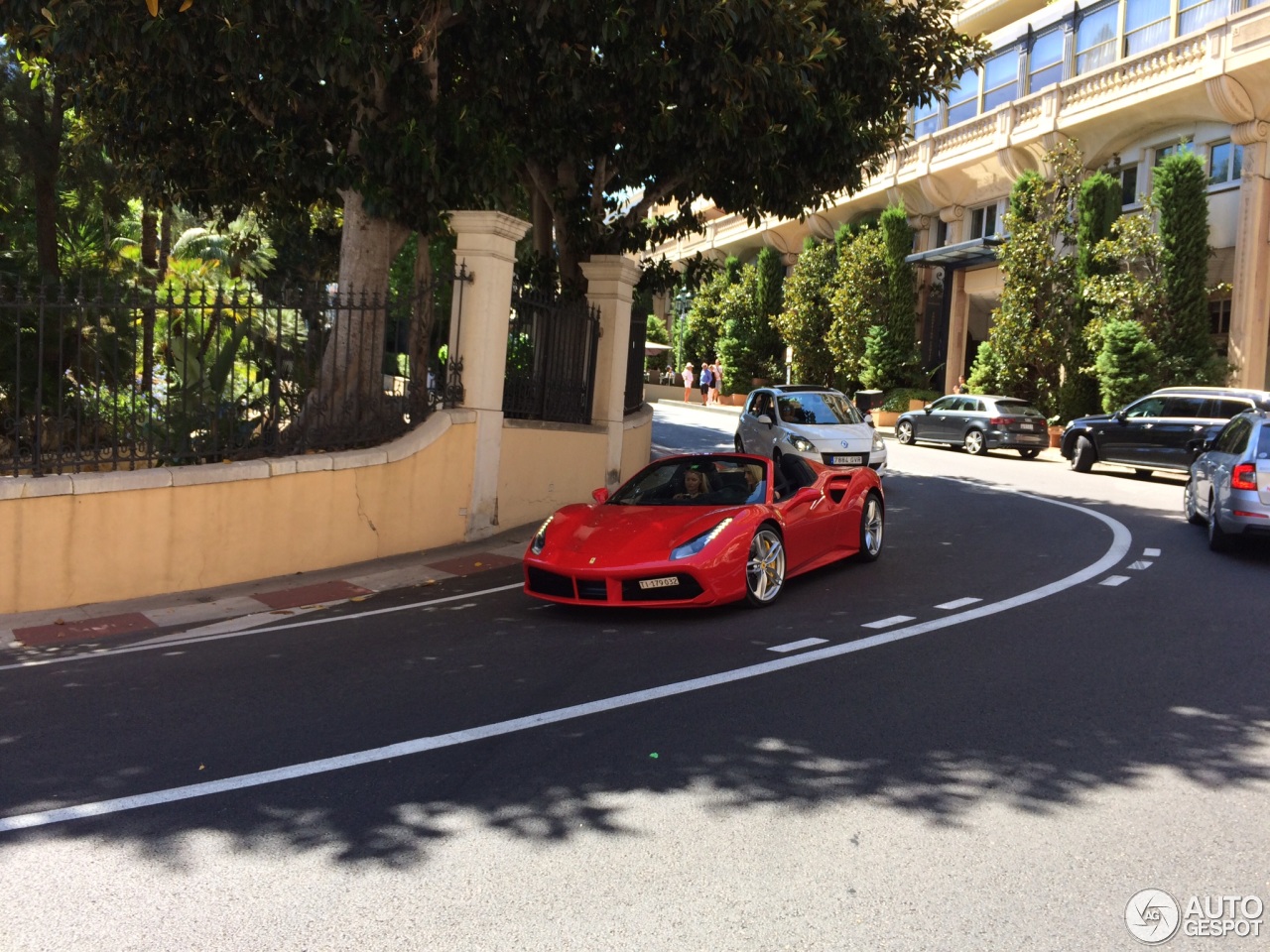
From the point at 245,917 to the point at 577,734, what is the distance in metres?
2.02

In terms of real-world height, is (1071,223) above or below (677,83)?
above

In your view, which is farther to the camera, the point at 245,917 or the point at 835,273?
the point at 835,273

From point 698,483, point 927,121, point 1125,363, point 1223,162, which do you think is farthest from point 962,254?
point 698,483

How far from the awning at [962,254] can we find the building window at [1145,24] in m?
5.76

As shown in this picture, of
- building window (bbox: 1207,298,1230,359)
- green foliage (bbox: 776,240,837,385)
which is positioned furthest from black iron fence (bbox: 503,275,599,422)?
green foliage (bbox: 776,240,837,385)

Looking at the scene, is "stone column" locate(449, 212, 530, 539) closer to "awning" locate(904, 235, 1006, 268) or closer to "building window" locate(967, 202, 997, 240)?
"awning" locate(904, 235, 1006, 268)

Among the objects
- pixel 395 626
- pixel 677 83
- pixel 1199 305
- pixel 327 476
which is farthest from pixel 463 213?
pixel 1199 305

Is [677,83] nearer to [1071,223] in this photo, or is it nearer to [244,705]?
[244,705]

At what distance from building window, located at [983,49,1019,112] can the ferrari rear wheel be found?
26.5m

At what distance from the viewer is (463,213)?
11609 millimetres

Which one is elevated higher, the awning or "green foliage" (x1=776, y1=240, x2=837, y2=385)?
the awning

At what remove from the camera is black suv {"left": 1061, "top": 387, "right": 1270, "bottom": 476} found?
61.7 feet

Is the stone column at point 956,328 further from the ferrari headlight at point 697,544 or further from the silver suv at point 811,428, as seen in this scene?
the ferrari headlight at point 697,544

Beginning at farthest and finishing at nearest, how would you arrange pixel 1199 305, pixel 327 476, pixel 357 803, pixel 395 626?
pixel 1199 305 < pixel 327 476 < pixel 395 626 < pixel 357 803
